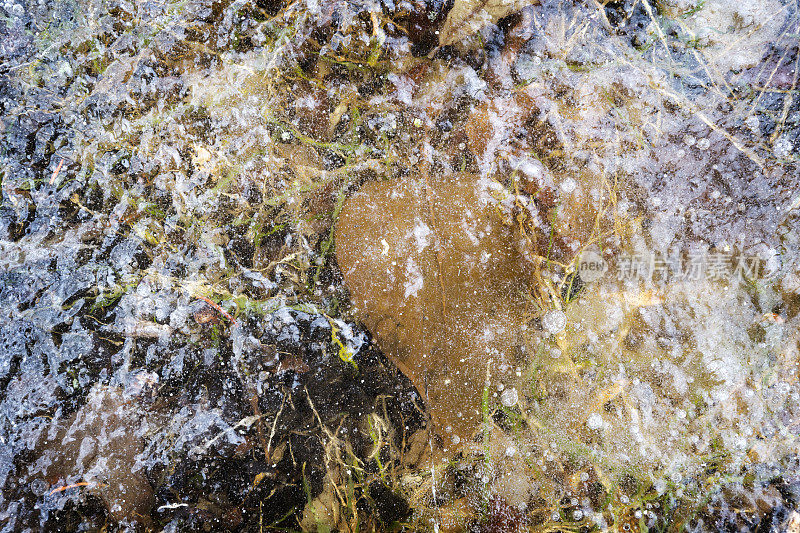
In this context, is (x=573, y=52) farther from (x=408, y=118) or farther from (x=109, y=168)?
(x=109, y=168)

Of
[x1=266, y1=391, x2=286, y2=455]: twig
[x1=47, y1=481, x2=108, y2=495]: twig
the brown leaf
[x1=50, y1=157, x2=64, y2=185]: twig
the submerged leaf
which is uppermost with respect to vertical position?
the brown leaf

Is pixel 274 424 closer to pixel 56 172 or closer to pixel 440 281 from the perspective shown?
pixel 440 281

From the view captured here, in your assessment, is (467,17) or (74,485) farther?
(467,17)

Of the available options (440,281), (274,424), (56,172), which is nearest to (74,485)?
(274,424)

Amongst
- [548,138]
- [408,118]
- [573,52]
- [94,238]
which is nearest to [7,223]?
[94,238]

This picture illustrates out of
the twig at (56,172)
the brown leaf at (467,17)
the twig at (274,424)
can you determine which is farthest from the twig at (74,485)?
the brown leaf at (467,17)

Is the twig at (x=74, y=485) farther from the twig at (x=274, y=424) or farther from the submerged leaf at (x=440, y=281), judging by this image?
the submerged leaf at (x=440, y=281)

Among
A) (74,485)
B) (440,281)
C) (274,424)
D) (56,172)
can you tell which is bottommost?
(74,485)

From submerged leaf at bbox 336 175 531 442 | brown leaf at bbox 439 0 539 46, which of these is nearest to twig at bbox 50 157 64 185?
submerged leaf at bbox 336 175 531 442

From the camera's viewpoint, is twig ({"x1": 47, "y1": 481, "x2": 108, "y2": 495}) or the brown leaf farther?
the brown leaf

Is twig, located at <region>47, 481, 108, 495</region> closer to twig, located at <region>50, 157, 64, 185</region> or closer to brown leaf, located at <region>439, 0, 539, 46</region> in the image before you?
twig, located at <region>50, 157, 64, 185</region>

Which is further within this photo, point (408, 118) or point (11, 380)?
point (408, 118)
